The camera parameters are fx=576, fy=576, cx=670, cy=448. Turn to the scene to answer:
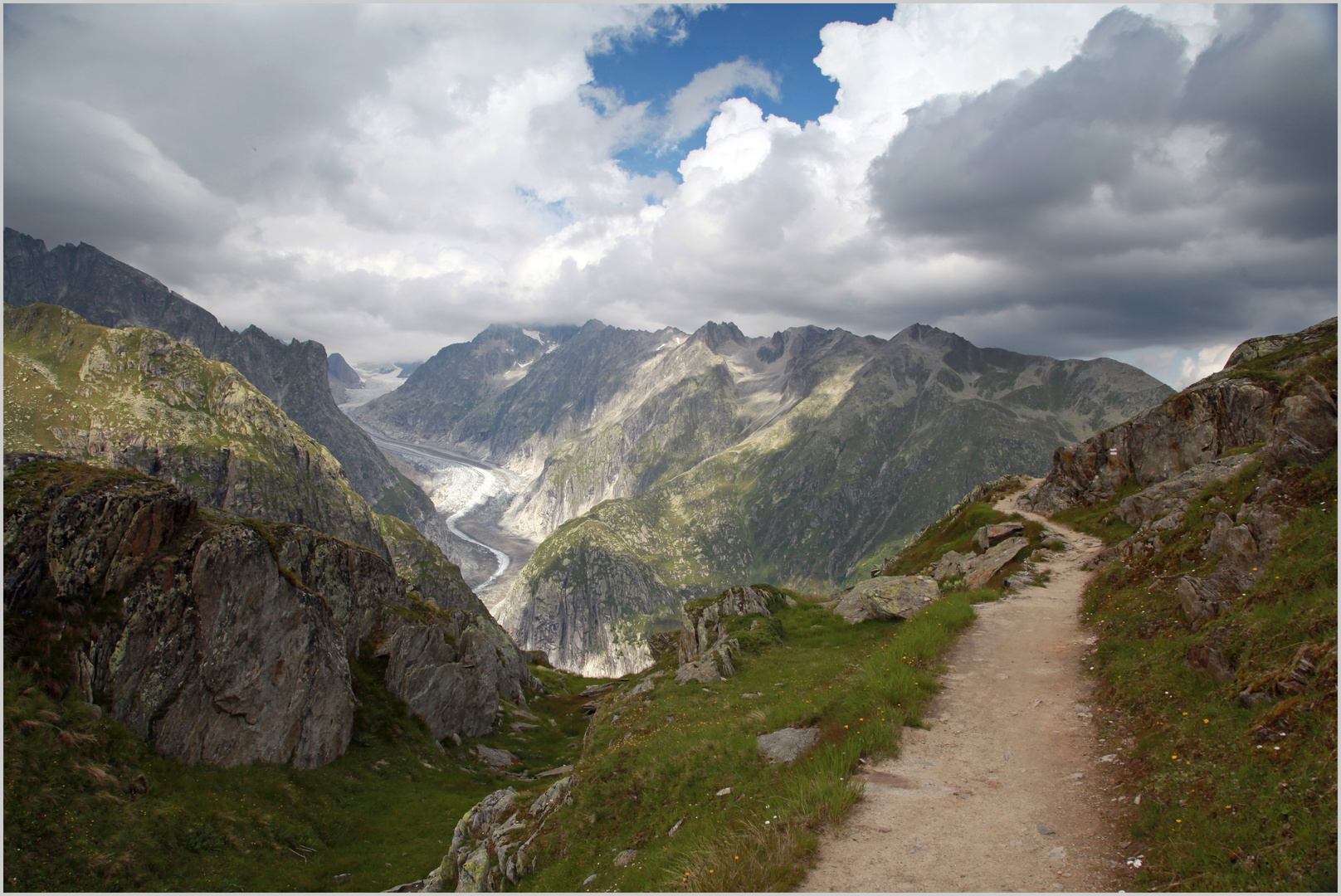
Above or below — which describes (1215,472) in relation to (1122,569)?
above

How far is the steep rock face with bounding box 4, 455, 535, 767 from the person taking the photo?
3444cm

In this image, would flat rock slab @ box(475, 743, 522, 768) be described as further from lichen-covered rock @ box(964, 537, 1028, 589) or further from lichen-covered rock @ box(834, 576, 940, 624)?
lichen-covered rock @ box(964, 537, 1028, 589)

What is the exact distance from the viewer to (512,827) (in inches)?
868

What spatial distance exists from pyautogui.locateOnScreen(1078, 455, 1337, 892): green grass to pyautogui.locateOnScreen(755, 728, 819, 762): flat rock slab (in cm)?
784

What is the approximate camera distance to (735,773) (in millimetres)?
17406

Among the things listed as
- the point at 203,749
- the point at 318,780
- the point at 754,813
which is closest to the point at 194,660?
the point at 203,749

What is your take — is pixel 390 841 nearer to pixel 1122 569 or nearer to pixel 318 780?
pixel 318 780

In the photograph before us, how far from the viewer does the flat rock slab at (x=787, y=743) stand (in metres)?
17.3

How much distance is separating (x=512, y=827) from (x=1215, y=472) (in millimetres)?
52344

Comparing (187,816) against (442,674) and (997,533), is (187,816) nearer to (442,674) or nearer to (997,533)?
(442,674)

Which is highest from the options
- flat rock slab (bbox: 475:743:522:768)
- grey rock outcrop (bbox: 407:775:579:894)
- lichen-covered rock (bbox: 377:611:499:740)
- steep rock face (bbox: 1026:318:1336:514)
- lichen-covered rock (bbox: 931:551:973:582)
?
steep rock face (bbox: 1026:318:1336:514)

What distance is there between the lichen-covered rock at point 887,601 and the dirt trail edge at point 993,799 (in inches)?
457

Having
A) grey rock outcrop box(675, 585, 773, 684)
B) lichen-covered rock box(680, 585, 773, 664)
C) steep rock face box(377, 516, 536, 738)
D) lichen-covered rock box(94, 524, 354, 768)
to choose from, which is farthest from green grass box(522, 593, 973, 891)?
steep rock face box(377, 516, 536, 738)

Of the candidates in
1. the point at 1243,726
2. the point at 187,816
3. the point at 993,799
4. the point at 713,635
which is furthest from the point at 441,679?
the point at 1243,726
